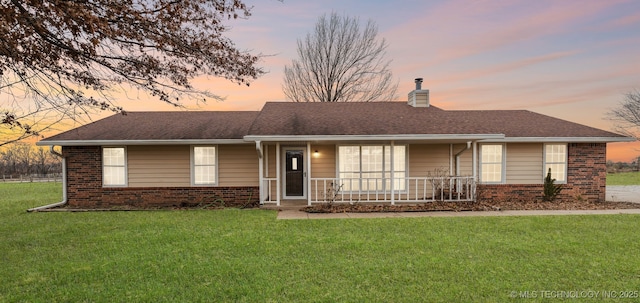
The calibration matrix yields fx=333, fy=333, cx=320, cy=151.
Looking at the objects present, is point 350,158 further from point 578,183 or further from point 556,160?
point 578,183

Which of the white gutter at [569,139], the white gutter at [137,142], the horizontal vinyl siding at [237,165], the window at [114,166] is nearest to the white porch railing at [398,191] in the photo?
the white gutter at [569,139]

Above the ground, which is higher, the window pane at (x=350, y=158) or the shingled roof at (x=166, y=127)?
the shingled roof at (x=166, y=127)

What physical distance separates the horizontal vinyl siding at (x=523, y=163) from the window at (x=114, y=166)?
13.5 m

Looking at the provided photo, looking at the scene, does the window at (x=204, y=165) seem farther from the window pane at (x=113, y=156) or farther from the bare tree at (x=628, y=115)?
the bare tree at (x=628, y=115)

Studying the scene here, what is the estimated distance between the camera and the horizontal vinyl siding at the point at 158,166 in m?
11.5

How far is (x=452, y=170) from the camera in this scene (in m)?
11.9

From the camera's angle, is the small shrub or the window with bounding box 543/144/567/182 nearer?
the small shrub

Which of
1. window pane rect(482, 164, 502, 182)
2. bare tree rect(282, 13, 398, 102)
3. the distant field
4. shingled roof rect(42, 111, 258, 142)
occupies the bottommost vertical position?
the distant field

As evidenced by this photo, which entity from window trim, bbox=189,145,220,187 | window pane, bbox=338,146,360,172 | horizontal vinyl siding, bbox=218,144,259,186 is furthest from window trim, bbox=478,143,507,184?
window trim, bbox=189,145,220,187

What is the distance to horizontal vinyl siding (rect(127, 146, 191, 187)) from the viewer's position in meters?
11.5

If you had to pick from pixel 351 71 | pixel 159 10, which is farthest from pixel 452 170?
pixel 351 71

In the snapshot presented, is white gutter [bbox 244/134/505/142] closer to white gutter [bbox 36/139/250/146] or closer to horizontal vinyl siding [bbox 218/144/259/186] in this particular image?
white gutter [bbox 36/139/250/146]

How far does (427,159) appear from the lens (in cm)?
1189

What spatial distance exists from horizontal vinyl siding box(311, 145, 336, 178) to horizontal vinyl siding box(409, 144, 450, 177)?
9.11 feet
